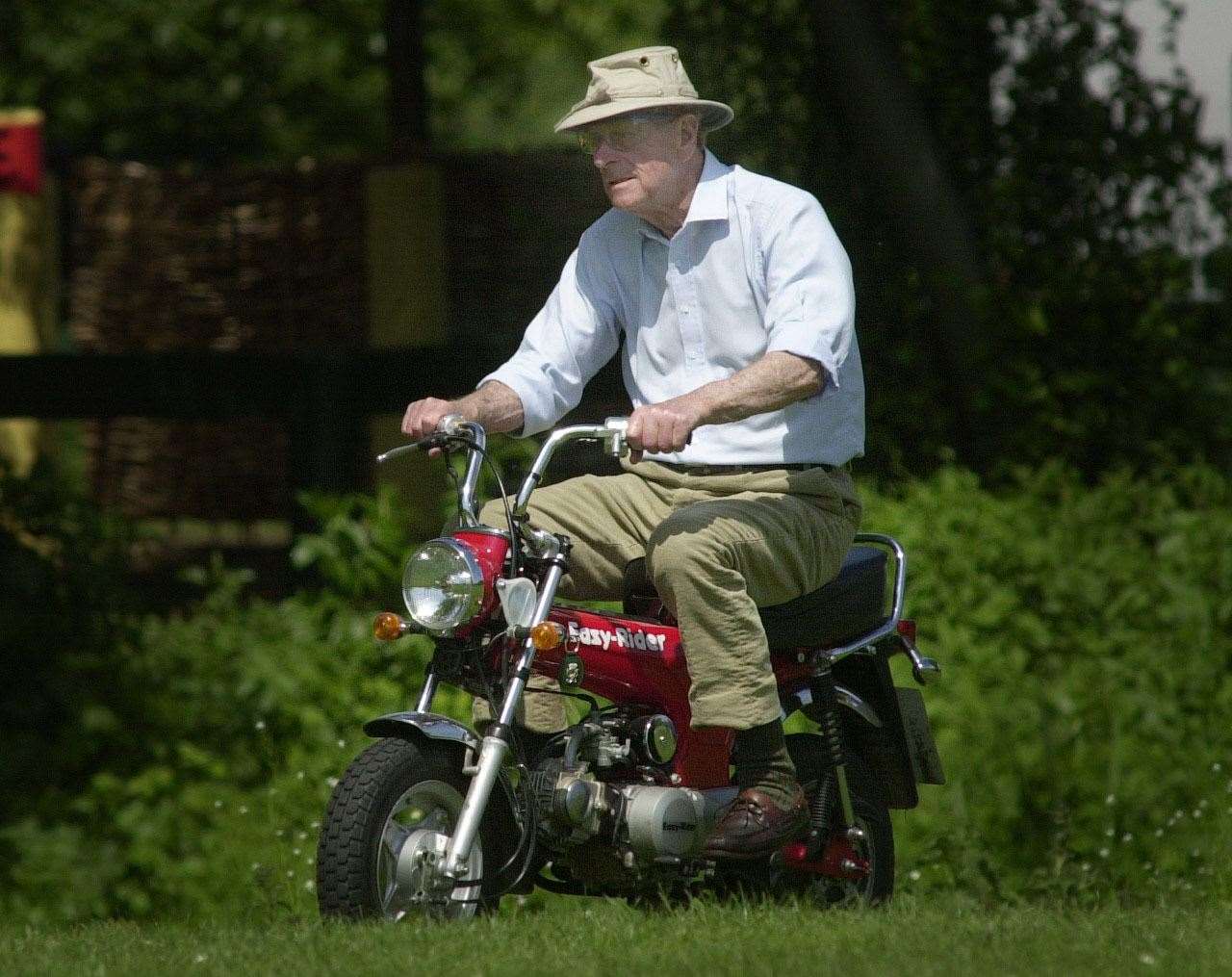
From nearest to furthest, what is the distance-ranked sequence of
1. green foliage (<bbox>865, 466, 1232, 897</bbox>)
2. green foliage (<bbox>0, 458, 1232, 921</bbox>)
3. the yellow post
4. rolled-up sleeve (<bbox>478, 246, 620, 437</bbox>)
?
rolled-up sleeve (<bbox>478, 246, 620, 437</bbox>) < green foliage (<bbox>865, 466, 1232, 897</bbox>) < green foliage (<bbox>0, 458, 1232, 921</bbox>) < the yellow post

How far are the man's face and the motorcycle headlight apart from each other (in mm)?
944

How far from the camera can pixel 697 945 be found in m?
4.14

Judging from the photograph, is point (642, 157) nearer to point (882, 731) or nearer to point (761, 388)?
point (761, 388)

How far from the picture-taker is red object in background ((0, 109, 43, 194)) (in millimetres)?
10891

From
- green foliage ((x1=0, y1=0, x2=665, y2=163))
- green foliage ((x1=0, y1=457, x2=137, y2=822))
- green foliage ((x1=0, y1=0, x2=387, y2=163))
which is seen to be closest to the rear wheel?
green foliage ((x1=0, y1=457, x2=137, y2=822))

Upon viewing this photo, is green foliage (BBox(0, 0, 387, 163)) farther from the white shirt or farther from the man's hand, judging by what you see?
the man's hand

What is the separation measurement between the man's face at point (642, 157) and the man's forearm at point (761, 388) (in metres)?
0.51

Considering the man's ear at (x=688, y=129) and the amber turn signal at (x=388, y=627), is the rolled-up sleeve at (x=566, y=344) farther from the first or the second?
the amber turn signal at (x=388, y=627)

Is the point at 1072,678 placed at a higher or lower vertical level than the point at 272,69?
lower

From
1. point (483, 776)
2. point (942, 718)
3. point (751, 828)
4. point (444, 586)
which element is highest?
point (444, 586)

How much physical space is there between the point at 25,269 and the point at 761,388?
297 inches

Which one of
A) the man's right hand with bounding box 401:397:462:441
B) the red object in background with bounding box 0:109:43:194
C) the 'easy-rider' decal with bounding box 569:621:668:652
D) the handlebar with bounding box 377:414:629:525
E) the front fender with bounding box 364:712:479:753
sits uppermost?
the red object in background with bounding box 0:109:43:194

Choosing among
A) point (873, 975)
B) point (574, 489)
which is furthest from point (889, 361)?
point (873, 975)

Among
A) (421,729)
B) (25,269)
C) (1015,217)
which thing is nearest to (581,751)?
(421,729)
